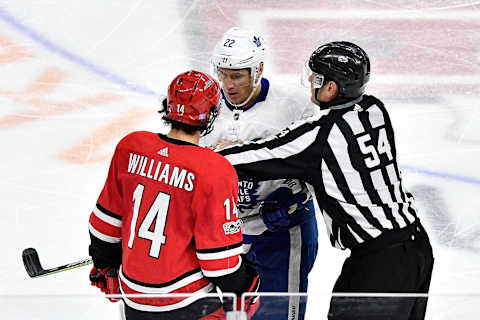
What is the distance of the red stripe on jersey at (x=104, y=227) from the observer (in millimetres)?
1985

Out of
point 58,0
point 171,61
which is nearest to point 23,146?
point 171,61

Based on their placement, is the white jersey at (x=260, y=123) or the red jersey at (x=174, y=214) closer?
the red jersey at (x=174, y=214)

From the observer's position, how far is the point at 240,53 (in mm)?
2443

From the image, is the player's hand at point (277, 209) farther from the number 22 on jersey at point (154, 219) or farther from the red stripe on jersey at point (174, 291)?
the number 22 on jersey at point (154, 219)

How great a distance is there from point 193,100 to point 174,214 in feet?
0.98

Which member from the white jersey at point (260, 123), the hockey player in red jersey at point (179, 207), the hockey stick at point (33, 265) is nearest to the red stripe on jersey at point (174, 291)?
the hockey player in red jersey at point (179, 207)

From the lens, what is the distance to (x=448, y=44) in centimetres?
444

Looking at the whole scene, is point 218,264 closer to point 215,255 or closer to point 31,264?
point 215,255

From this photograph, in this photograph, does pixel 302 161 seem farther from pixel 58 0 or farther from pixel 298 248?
pixel 58 0

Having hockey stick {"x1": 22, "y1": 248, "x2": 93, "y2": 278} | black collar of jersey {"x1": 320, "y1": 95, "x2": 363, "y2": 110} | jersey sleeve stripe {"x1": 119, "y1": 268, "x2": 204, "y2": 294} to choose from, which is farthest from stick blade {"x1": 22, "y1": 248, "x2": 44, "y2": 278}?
black collar of jersey {"x1": 320, "y1": 95, "x2": 363, "y2": 110}

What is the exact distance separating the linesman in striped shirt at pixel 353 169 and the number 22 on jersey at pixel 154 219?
0.37 m

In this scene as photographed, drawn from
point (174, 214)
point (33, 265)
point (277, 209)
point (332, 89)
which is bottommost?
point (33, 265)

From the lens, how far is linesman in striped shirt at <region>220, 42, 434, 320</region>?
207cm

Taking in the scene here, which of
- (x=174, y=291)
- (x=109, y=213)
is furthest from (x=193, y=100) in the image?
(x=174, y=291)
